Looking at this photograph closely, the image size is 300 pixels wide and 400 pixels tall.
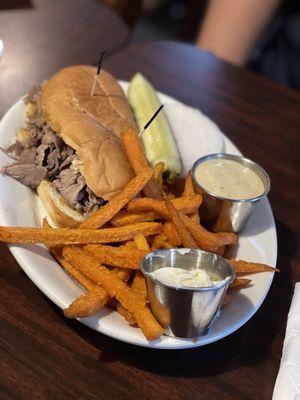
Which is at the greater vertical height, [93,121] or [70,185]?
[93,121]

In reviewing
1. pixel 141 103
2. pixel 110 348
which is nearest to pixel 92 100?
pixel 141 103

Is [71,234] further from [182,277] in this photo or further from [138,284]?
[182,277]

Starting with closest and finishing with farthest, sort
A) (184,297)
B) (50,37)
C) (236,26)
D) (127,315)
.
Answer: (184,297) → (127,315) → (50,37) → (236,26)

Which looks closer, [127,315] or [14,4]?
[127,315]

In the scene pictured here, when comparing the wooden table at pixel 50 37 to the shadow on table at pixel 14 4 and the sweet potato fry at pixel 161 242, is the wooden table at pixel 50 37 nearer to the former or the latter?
the shadow on table at pixel 14 4

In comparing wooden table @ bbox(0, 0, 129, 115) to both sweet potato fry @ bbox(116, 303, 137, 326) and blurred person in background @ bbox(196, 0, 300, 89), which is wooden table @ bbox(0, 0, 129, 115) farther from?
sweet potato fry @ bbox(116, 303, 137, 326)

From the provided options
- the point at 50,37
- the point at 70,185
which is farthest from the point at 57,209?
the point at 50,37

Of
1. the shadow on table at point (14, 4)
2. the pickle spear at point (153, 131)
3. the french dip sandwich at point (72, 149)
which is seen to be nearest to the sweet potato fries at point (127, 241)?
the french dip sandwich at point (72, 149)

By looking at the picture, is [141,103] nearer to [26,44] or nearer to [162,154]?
[162,154]
